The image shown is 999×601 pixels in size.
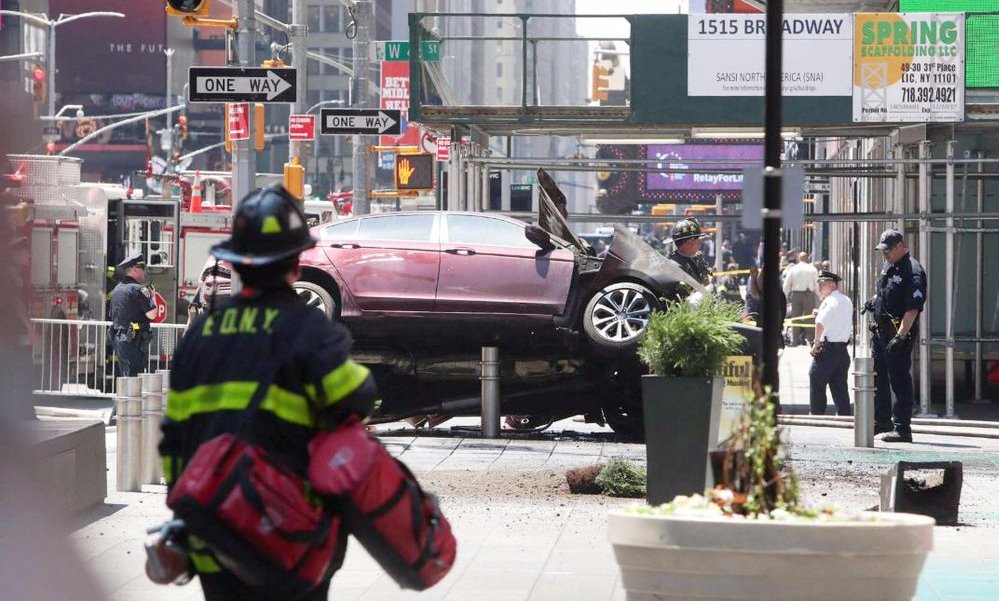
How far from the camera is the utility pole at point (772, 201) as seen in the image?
6.24 metres

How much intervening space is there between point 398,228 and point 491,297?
1115 millimetres

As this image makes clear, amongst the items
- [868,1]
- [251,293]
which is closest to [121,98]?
[868,1]

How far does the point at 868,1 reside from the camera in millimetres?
24703

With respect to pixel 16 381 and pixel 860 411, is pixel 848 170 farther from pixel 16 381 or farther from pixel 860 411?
pixel 16 381

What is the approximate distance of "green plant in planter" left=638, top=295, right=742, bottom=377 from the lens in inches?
390

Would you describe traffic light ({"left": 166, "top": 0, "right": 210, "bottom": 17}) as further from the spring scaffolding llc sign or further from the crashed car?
the spring scaffolding llc sign

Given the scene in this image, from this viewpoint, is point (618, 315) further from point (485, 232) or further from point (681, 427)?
point (681, 427)

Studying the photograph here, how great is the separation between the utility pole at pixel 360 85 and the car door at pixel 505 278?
12.1 m

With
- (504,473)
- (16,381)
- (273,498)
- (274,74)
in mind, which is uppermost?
(274,74)

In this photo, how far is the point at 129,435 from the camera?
39.1 feet

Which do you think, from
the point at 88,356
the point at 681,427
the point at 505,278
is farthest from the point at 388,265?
the point at 88,356

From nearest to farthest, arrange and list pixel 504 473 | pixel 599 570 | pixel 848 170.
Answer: pixel 599 570
pixel 504 473
pixel 848 170

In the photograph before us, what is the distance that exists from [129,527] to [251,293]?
5.94 metres

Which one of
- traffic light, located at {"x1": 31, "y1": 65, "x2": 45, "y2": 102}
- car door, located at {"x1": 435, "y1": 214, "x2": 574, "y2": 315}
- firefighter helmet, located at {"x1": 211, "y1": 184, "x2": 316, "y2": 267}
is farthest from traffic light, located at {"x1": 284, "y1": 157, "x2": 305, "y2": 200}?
firefighter helmet, located at {"x1": 211, "y1": 184, "x2": 316, "y2": 267}
